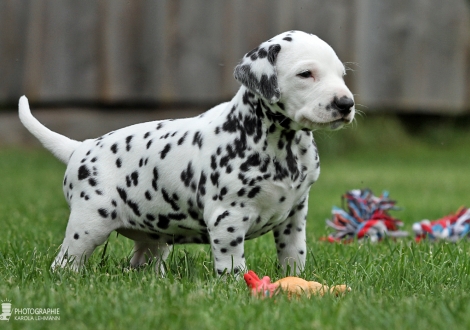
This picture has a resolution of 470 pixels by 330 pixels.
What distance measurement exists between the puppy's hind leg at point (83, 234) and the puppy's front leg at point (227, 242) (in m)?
0.59

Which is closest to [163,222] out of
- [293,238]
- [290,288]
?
[293,238]

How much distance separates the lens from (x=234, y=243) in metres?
3.37

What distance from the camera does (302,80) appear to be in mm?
3316

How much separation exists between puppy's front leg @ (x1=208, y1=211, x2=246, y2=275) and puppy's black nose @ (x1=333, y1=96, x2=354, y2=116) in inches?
25.7

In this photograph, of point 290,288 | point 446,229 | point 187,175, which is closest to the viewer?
point 290,288

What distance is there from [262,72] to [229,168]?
45 cm

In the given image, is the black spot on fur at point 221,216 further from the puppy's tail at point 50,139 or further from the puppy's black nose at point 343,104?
the puppy's tail at point 50,139

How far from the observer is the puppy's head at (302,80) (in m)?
3.25

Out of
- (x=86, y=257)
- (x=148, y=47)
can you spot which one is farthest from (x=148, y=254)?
(x=148, y=47)

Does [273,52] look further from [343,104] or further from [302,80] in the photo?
[343,104]

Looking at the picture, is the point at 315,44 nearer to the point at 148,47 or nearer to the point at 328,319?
the point at 328,319

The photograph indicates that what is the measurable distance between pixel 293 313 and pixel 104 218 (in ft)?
4.17

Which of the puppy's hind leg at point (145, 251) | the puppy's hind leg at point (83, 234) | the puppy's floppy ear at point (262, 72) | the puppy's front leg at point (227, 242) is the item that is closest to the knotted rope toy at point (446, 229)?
the puppy's hind leg at point (145, 251)

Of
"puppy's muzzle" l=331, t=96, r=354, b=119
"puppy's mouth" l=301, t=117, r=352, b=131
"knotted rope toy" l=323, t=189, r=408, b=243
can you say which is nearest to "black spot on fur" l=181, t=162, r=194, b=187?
"puppy's mouth" l=301, t=117, r=352, b=131
